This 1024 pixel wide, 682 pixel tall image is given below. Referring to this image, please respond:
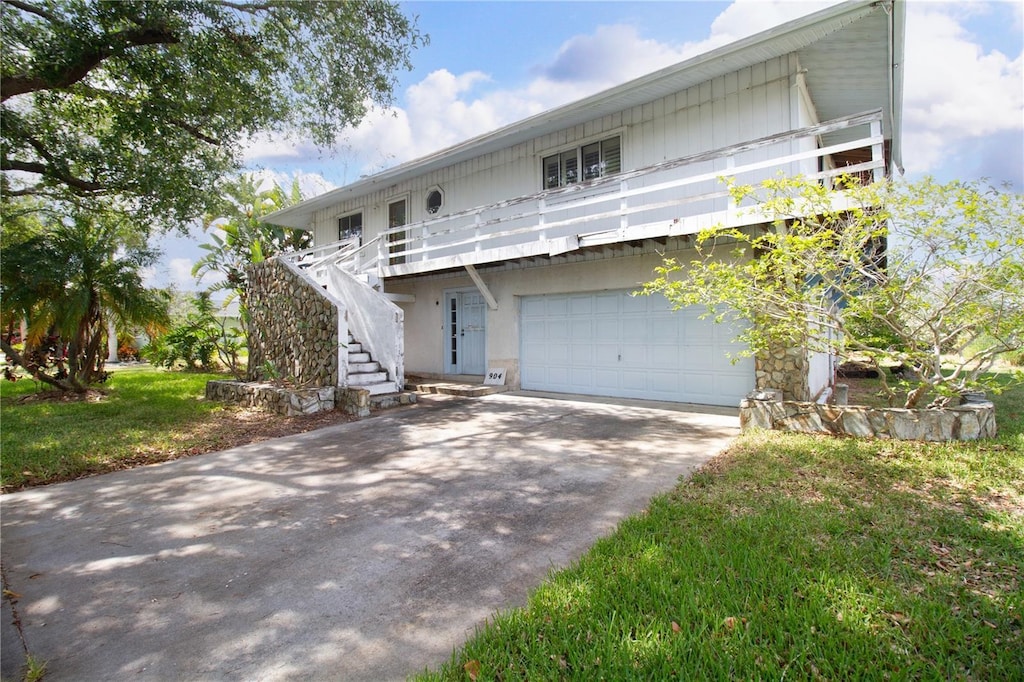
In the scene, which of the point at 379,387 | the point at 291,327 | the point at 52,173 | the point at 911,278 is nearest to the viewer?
the point at 911,278

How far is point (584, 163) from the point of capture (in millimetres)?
10570

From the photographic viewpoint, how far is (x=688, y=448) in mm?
6129

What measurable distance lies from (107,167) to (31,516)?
7.05m

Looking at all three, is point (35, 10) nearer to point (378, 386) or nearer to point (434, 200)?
point (378, 386)

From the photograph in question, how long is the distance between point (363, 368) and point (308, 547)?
263 inches

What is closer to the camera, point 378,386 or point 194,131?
point 194,131

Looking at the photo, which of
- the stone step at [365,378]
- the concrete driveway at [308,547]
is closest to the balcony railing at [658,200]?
the stone step at [365,378]

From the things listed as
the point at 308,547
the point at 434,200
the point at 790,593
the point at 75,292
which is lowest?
the point at 308,547

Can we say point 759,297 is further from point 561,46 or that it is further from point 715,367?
point 561,46

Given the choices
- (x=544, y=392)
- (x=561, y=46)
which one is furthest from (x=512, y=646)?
(x=561, y=46)

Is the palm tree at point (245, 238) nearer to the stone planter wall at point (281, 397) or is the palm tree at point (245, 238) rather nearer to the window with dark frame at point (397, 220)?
the window with dark frame at point (397, 220)

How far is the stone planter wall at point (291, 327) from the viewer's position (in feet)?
31.9

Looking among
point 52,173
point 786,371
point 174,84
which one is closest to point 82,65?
point 174,84

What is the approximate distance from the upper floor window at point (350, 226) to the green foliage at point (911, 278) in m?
12.6
